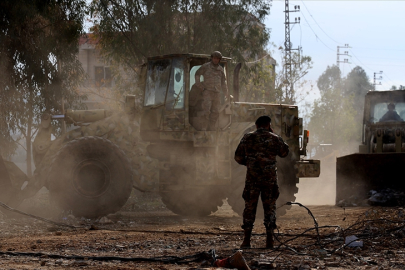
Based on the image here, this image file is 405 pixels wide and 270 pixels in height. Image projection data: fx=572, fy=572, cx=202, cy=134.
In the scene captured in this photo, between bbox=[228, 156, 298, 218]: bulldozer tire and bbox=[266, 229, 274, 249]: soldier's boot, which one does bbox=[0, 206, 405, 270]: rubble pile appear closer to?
bbox=[266, 229, 274, 249]: soldier's boot

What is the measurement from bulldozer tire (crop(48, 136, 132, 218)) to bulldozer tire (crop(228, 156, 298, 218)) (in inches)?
78.2

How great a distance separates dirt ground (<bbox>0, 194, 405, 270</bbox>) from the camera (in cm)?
619

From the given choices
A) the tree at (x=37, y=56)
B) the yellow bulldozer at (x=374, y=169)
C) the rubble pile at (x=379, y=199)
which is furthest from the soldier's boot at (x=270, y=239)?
the tree at (x=37, y=56)

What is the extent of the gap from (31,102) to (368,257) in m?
14.5

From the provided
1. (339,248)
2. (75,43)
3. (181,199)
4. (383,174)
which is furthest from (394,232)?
(75,43)

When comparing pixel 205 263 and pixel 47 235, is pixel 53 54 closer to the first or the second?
pixel 47 235

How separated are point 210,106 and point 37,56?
28.9 feet

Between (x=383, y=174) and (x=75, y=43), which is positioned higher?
(x=75, y=43)

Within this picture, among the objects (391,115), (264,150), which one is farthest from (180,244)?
(391,115)

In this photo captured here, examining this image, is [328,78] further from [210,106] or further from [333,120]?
[210,106]

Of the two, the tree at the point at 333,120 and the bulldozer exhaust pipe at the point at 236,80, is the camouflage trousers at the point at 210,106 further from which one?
the tree at the point at 333,120

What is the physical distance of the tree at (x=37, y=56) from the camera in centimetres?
1627

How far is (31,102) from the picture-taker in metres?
18.7

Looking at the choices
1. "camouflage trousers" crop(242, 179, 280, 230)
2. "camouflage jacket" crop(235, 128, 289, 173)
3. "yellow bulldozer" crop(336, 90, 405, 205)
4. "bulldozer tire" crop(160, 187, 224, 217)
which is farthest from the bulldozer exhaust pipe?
"yellow bulldozer" crop(336, 90, 405, 205)
